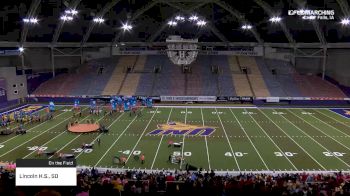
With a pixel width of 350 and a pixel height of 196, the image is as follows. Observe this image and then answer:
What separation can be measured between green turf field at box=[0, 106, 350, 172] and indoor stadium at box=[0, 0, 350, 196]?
0.09 metres

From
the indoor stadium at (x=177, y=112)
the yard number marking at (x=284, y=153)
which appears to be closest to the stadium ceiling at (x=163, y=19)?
the indoor stadium at (x=177, y=112)

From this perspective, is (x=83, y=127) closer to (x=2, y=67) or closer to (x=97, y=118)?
(x=97, y=118)

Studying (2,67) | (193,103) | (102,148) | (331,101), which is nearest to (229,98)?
(193,103)

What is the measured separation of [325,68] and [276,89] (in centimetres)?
833

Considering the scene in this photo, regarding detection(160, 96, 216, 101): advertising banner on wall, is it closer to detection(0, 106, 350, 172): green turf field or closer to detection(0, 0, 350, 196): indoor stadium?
detection(0, 0, 350, 196): indoor stadium

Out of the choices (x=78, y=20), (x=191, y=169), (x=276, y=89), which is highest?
(x=78, y=20)

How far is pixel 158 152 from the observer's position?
23.0m

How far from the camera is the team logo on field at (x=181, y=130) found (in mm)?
28000

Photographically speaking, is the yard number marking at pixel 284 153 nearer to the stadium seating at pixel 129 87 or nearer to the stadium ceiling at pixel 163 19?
the stadium ceiling at pixel 163 19

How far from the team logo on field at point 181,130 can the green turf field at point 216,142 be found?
24.9 inches

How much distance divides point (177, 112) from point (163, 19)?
17021 mm

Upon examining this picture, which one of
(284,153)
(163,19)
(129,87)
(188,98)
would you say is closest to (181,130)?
(284,153)

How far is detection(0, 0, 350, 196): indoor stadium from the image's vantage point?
15.0 m

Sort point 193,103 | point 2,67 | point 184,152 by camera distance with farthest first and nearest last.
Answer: point 193,103, point 2,67, point 184,152
